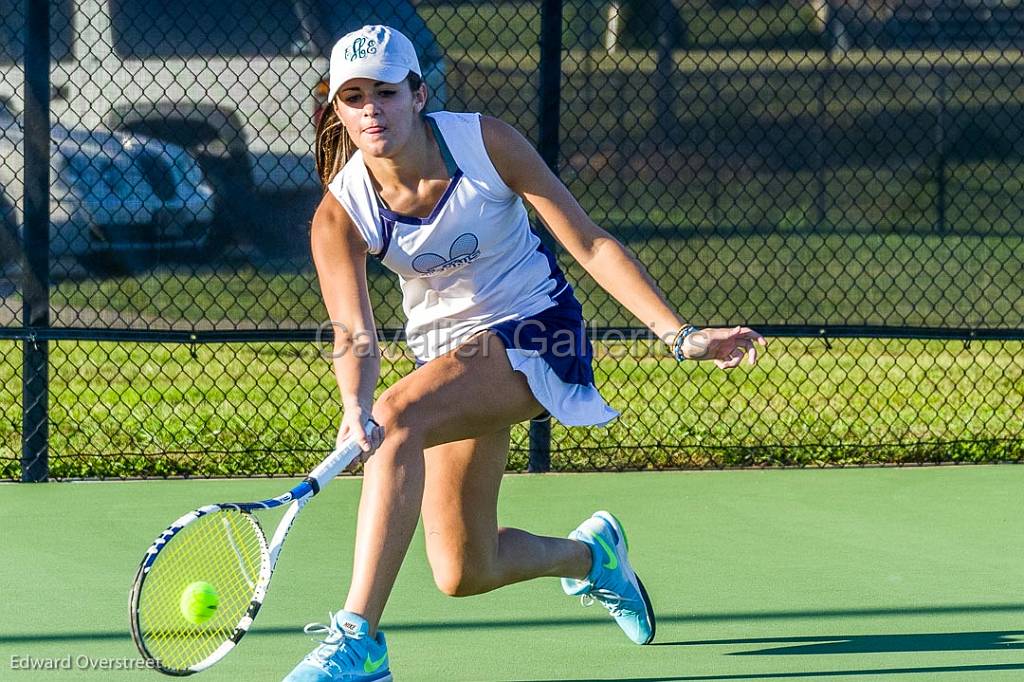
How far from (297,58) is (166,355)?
220 centimetres

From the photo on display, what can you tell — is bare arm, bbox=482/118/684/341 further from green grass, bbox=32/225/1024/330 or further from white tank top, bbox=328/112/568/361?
green grass, bbox=32/225/1024/330

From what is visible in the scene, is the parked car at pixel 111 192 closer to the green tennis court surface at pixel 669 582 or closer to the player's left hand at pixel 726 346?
the green tennis court surface at pixel 669 582

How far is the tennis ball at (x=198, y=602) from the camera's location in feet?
10.0

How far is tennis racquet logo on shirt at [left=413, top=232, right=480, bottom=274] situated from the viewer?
129 inches

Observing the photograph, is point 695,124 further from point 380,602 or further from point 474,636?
point 380,602

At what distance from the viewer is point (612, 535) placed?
3781 mm

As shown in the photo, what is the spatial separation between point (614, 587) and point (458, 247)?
3.06 feet

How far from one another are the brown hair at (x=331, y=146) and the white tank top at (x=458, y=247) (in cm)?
13

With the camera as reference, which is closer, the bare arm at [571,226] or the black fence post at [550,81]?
the bare arm at [571,226]

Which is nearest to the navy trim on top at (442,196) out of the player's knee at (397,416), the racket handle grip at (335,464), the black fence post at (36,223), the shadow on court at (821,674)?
the player's knee at (397,416)

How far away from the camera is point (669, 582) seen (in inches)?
164

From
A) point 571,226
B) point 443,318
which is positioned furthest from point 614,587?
point 571,226

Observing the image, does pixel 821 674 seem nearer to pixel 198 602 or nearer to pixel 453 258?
pixel 453 258

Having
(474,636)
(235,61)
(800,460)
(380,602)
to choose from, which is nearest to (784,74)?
(800,460)
